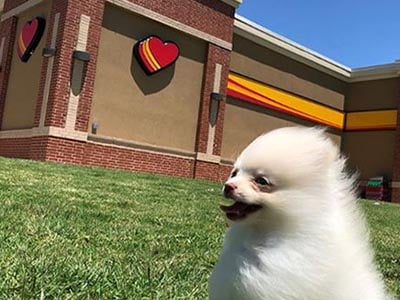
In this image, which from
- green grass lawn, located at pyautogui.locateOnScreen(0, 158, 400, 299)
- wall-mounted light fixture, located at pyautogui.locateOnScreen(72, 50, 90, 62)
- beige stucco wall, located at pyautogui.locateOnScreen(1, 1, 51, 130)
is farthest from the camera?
beige stucco wall, located at pyautogui.locateOnScreen(1, 1, 51, 130)

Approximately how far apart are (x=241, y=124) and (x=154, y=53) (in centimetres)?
518

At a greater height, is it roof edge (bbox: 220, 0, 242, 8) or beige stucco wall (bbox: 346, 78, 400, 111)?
roof edge (bbox: 220, 0, 242, 8)

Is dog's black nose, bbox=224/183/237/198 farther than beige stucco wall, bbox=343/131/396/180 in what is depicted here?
No

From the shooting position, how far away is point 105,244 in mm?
4340

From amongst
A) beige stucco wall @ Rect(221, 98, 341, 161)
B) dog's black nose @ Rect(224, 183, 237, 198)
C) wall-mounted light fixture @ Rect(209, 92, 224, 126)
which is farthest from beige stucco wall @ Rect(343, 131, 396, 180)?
dog's black nose @ Rect(224, 183, 237, 198)

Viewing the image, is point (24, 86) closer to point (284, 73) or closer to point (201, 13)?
point (201, 13)

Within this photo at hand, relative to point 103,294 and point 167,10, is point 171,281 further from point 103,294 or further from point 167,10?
point 167,10

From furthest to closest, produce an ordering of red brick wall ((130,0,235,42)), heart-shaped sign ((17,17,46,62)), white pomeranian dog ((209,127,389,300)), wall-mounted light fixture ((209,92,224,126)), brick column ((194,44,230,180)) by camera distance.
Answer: wall-mounted light fixture ((209,92,224,126)), brick column ((194,44,230,180)), red brick wall ((130,0,235,42)), heart-shaped sign ((17,17,46,62)), white pomeranian dog ((209,127,389,300))

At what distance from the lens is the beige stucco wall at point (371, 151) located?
82.9 feet

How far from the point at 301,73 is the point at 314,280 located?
23322 mm

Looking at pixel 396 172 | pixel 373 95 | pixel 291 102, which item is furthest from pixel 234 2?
pixel 396 172

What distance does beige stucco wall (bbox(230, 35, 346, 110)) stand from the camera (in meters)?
21.8

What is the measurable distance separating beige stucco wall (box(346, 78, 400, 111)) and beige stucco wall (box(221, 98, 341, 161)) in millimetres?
5431

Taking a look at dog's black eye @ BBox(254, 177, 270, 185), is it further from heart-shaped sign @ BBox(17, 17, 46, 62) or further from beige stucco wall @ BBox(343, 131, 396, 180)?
beige stucco wall @ BBox(343, 131, 396, 180)
